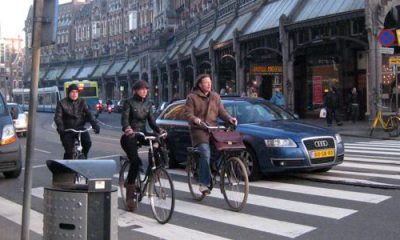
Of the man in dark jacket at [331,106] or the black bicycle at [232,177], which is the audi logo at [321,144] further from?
the man in dark jacket at [331,106]

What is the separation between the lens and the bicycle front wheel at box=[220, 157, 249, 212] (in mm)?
7500

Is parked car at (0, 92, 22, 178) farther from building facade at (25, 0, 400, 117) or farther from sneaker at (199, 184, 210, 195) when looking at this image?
building facade at (25, 0, 400, 117)

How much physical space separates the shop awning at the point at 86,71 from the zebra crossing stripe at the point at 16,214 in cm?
8452

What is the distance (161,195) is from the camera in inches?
288

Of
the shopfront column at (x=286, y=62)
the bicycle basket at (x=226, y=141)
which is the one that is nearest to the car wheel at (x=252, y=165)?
the bicycle basket at (x=226, y=141)

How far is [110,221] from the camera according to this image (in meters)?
4.45

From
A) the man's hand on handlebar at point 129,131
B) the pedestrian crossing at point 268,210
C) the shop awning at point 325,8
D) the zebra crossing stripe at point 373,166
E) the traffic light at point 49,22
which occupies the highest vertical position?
the shop awning at point 325,8

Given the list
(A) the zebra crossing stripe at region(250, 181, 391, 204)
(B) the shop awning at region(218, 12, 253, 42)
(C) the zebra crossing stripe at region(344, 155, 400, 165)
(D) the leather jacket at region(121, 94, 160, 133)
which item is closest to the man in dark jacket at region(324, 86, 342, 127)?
(B) the shop awning at region(218, 12, 253, 42)

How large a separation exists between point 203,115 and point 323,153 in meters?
2.74

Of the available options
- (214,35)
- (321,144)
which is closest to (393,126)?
(321,144)

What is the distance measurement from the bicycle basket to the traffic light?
2987 mm

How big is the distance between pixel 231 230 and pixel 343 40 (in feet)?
77.5

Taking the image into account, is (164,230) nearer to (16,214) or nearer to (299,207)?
(299,207)

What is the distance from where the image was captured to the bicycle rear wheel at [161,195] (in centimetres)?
711
